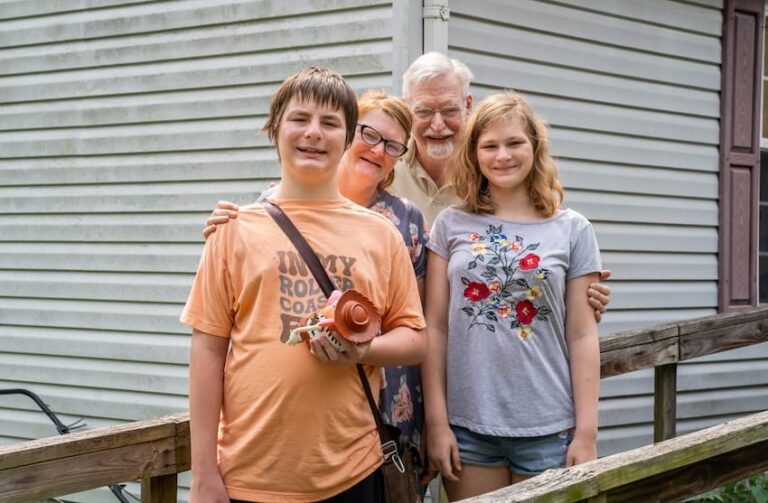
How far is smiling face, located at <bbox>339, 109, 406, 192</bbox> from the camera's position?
2906mm

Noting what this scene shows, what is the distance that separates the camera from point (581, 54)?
5.71 metres

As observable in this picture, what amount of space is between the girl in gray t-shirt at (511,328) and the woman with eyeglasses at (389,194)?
6cm

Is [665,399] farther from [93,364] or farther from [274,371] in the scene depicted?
[93,364]

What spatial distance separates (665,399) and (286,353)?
124 inches

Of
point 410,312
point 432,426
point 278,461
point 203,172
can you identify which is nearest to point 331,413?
point 278,461

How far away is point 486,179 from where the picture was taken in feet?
10.1

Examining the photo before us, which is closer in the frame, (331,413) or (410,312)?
(331,413)

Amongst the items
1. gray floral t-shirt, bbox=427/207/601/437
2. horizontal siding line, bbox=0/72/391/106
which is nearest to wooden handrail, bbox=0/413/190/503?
gray floral t-shirt, bbox=427/207/601/437

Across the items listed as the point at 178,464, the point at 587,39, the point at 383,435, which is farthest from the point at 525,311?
the point at 587,39

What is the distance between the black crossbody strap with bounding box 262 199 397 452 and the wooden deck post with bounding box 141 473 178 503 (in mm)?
884

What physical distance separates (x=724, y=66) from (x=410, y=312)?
4468 millimetres

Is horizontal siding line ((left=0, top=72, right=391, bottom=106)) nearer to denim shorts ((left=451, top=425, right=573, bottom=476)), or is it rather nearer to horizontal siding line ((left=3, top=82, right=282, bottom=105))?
horizontal siding line ((left=3, top=82, right=282, bottom=105))

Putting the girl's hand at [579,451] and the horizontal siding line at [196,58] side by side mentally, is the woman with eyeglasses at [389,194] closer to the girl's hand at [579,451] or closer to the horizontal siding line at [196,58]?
the girl's hand at [579,451]

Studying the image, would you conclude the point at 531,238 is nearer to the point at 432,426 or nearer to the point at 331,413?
the point at 432,426
